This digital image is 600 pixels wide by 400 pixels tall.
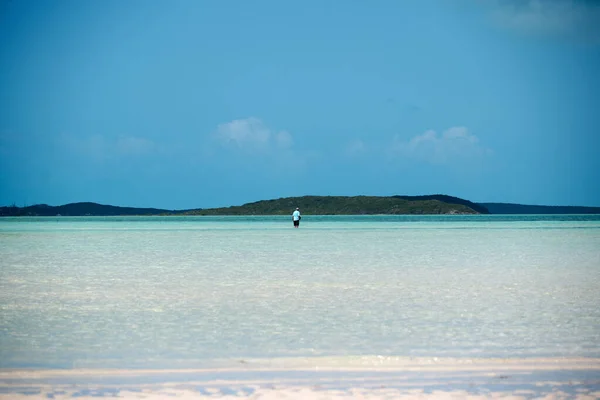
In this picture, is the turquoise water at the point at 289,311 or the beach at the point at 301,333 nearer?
the beach at the point at 301,333

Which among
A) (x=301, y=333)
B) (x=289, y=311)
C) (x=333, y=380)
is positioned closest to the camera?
(x=333, y=380)

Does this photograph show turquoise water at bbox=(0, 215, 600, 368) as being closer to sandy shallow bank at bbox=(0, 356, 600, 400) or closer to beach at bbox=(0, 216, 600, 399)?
beach at bbox=(0, 216, 600, 399)

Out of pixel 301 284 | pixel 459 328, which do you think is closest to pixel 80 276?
pixel 301 284

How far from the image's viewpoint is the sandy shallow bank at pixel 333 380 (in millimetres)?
6980

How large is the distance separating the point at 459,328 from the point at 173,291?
281 inches

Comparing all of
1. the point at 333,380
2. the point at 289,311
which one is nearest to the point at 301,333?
the point at 289,311

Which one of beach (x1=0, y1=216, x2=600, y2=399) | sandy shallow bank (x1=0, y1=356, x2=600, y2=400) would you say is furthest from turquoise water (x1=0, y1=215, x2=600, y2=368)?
sandy shallow bank (x1=0, y1=356, x2=600, y2=400)

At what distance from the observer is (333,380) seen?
758 centimetres

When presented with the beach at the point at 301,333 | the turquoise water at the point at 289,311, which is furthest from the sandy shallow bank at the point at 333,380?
the turquoise water at the point at 289,311

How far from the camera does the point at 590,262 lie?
23.8 metres

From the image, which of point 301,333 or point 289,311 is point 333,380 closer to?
point 301,333

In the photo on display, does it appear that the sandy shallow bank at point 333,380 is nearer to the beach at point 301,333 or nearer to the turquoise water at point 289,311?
the beach at point 301,333

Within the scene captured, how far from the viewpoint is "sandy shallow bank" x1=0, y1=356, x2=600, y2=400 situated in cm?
698

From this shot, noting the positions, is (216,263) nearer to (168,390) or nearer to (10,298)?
(10,298)
